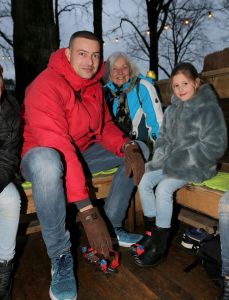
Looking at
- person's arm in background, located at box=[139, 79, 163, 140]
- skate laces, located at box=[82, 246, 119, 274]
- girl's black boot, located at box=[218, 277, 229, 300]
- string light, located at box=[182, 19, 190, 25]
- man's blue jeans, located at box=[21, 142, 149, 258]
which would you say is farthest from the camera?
string light, located at box=[182, 19, 190, 25]

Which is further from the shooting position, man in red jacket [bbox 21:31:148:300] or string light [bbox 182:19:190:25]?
string light [bbox 182:19:190:25]

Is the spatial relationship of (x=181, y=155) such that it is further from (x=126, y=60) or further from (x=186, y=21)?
(x=186, y=21)

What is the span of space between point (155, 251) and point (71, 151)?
1.10m

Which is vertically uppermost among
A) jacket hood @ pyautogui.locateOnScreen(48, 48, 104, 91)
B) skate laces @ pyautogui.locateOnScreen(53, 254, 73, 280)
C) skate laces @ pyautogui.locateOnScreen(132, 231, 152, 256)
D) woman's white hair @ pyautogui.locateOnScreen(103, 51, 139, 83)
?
woman's white hair @ pyautogui.locateOnScreen(103, 51, 139, 83)

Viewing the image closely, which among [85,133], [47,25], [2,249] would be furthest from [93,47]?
[47,25]

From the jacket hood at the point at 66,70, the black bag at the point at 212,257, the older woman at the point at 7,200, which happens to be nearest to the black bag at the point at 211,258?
the black bag at the point at 212,257

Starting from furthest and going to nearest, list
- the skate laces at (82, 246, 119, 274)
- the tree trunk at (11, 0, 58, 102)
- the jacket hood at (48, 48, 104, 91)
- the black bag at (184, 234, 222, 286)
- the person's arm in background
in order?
the tree trunk at (11, 0, 58, 102)
the person's arm in background
the jacket hood at (48, 48, 104, 91)
the skate laces at (82, 246, 119, 274)
the black bag at (184, 234, 222, 286)

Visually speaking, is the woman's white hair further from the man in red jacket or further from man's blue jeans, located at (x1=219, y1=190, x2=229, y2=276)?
man's blue jeans, located at (x1=219, y1=190, x2=229, y2=276)

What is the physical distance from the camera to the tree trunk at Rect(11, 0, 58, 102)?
17.3ft

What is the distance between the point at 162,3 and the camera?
1509cm

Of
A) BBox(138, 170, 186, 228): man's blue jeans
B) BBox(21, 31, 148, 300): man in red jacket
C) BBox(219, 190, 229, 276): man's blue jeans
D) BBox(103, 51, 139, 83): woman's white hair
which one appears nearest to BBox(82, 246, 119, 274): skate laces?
BBox(21, 31, 148, 300): man in red jacket

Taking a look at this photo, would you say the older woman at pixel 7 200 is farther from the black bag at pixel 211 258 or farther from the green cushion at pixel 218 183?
the green cushion at pixel 218 183

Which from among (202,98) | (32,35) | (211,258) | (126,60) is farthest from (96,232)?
(32,35)

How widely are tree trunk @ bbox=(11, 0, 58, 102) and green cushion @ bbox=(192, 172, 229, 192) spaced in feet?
12.7
